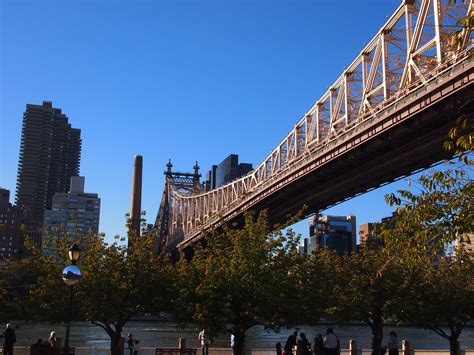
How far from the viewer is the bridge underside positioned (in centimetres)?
3088

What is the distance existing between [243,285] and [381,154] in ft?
64.1

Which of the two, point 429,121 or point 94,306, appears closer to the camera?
point 94,306

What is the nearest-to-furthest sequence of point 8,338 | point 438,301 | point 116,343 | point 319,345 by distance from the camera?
point 8,338 < point 319,345 < point 116,343 < point 438,301

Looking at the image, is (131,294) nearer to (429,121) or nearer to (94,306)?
(94,306)

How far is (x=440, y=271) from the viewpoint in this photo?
35.1 metres

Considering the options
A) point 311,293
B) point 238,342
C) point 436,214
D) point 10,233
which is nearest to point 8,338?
point 238,342

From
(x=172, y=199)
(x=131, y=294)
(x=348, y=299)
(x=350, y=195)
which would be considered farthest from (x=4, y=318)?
(x=172, y=199)

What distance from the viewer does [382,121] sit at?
118 feet

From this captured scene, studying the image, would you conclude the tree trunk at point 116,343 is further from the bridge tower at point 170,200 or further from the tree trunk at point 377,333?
the bridge tower at point 170,200

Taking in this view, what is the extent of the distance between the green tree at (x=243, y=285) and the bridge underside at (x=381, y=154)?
34.0 ft

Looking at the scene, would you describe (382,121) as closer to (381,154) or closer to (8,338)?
(381,154)

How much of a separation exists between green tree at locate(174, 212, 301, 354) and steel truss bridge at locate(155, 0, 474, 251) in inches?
221

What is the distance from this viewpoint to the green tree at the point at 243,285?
24.7 metres

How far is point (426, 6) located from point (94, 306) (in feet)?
82.4
